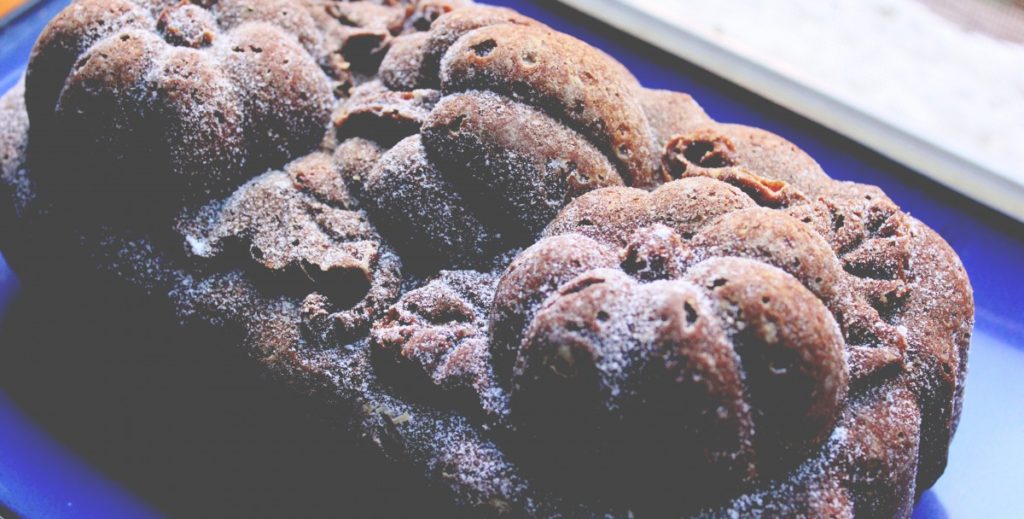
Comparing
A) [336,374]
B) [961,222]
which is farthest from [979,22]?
[336,374]

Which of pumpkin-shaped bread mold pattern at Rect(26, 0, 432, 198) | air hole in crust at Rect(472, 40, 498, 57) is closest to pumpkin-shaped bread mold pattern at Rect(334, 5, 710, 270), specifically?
air hole in crust at Rect(472, 40, 498, 57)

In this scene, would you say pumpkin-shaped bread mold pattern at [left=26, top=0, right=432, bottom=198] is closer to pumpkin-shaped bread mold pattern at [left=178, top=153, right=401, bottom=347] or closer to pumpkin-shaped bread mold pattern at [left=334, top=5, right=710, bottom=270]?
pumpkin-shaped bread mold pattern at [left=178, top=153, right=401, bottom=347]

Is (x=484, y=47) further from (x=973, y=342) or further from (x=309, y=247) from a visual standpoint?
(x=973, y=342)

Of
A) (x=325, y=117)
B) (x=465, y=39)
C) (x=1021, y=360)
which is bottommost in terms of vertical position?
(x=1021, y=360)

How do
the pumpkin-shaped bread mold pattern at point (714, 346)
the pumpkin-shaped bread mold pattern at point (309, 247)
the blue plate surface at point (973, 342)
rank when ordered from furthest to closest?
the blue plate surface at point (973, 342) < the pumpkin-shaped bread mold pattern at point (309, 247) < the pumpkin-shaped bread mold pattern at point (714, 346)

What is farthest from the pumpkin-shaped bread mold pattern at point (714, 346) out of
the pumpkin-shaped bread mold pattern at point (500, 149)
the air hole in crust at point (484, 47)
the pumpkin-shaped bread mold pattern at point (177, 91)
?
the pumpkin-shaped bread mold pattern at point (177, 91)

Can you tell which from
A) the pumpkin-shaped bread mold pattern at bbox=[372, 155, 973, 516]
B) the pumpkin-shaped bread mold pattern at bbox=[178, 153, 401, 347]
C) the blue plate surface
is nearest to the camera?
the pumpkin-shaped bread mold pattern at bbox=[372, 155, 973, 516]

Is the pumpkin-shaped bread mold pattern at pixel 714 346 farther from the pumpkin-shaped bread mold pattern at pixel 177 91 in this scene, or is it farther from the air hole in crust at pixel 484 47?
the pumpkin-shaped bread mold pattern at pixel 177 91

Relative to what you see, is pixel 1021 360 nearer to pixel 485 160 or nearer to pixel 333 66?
pixel 485 160
